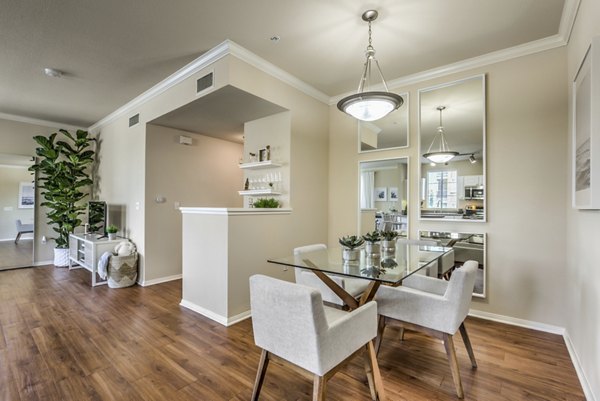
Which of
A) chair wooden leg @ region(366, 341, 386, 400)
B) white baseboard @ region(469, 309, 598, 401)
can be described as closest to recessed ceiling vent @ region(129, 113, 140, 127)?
chair wooden leg @ region(366, 341, 386, 400)

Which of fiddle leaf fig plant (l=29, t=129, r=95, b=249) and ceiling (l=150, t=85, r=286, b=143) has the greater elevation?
ceiling (l=150, t=85, r=286, b=143)

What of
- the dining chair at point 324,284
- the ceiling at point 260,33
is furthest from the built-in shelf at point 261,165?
the dining chair at point 324,284

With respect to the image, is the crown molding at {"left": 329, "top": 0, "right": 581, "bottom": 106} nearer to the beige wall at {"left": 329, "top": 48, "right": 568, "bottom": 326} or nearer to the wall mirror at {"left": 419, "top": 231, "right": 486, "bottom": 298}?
the beige wall at {"left": 329, "top": 48, "right": 568, "bottom": 326}

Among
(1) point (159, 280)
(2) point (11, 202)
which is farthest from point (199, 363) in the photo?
(2) point (11, 202)

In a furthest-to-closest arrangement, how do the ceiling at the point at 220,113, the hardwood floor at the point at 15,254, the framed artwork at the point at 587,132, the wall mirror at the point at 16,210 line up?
1. the wall mirror at the point at 16,210
2. the hardwood floor at the point at 15,254
3. the ceiling at the point at 220,113
4. the framed artwork at the point at 587,132

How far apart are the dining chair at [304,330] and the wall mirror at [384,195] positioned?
2.22 meters

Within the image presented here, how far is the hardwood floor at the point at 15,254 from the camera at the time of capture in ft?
17.9

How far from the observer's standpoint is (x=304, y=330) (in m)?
1.43

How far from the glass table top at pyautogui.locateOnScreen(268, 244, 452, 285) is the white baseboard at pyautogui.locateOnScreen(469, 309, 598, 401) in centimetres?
107

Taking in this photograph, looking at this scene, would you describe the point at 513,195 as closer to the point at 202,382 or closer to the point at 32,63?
the point at 202,382

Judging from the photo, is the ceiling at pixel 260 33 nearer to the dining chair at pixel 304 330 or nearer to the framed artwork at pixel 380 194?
the framed artwork at pixel 380 194

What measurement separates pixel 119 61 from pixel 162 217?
2263 mm

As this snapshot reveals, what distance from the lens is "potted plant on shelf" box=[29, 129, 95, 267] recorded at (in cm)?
531

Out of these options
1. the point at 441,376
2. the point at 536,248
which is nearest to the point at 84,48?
the point at 441,376
